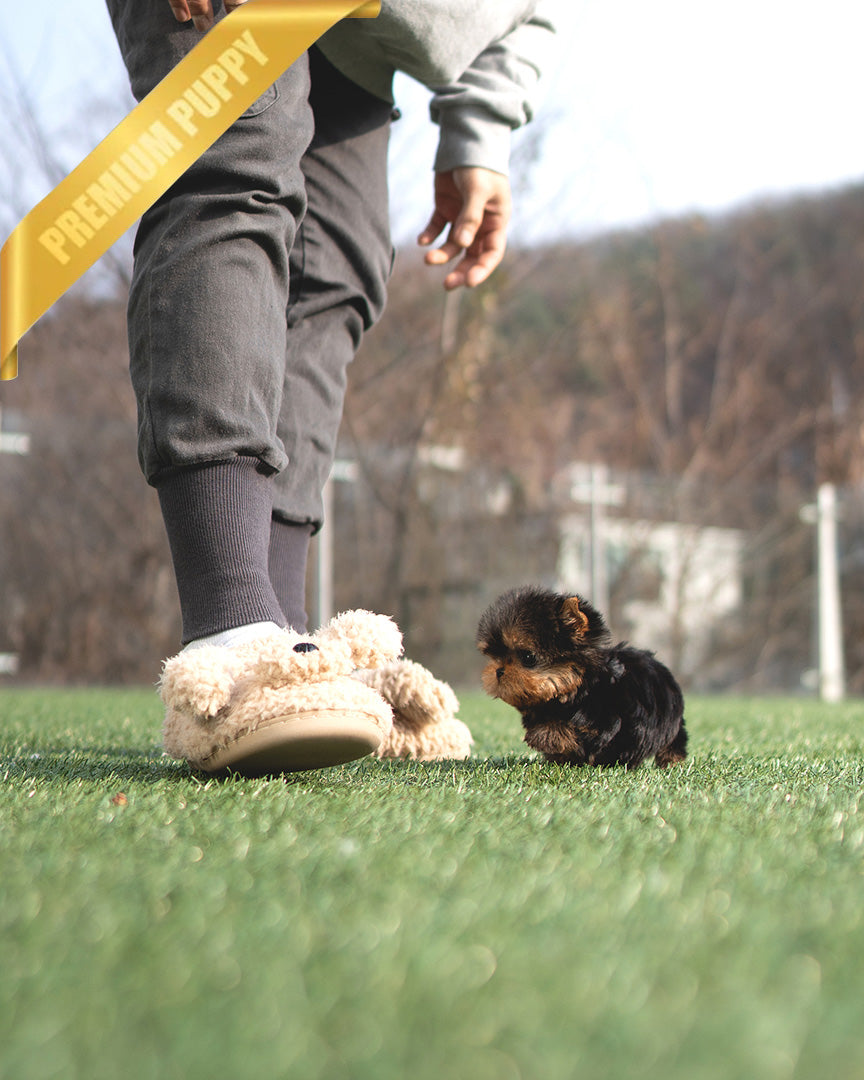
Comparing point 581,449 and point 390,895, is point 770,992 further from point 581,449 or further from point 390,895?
point 581,449

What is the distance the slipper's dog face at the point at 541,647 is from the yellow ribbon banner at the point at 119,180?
0.63 meters

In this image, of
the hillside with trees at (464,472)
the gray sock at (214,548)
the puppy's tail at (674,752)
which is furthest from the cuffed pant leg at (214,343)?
the hillside with trees at (464,472)

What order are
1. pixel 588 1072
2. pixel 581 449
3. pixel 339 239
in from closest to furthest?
1. pixel 588 1072
2. pixel 339 239
3. pixel 581 449

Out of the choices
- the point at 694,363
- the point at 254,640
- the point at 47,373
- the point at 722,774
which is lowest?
the point at 722,774

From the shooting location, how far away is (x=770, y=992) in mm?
481

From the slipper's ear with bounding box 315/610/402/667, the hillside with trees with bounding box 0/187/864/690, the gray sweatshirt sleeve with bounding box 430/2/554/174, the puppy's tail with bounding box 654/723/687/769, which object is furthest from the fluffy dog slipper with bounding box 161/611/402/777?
the hillside with trees with bounding box 0/187/864/690

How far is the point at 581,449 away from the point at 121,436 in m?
3.87

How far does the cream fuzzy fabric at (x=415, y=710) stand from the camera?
1359mm

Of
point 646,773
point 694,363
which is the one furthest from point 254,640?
point 694,363

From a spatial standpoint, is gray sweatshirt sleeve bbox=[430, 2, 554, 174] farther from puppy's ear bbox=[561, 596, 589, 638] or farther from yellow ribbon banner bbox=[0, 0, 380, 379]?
puppy's ear bbox=[561, 596, 589, 638]

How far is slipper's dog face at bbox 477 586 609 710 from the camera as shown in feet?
4.03

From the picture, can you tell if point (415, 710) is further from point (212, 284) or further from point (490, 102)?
point (490, 102)

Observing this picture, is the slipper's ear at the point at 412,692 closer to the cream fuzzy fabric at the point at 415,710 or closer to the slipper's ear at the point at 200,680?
the cream fuzzy fabric at the point at 415,710

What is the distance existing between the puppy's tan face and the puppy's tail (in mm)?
165
